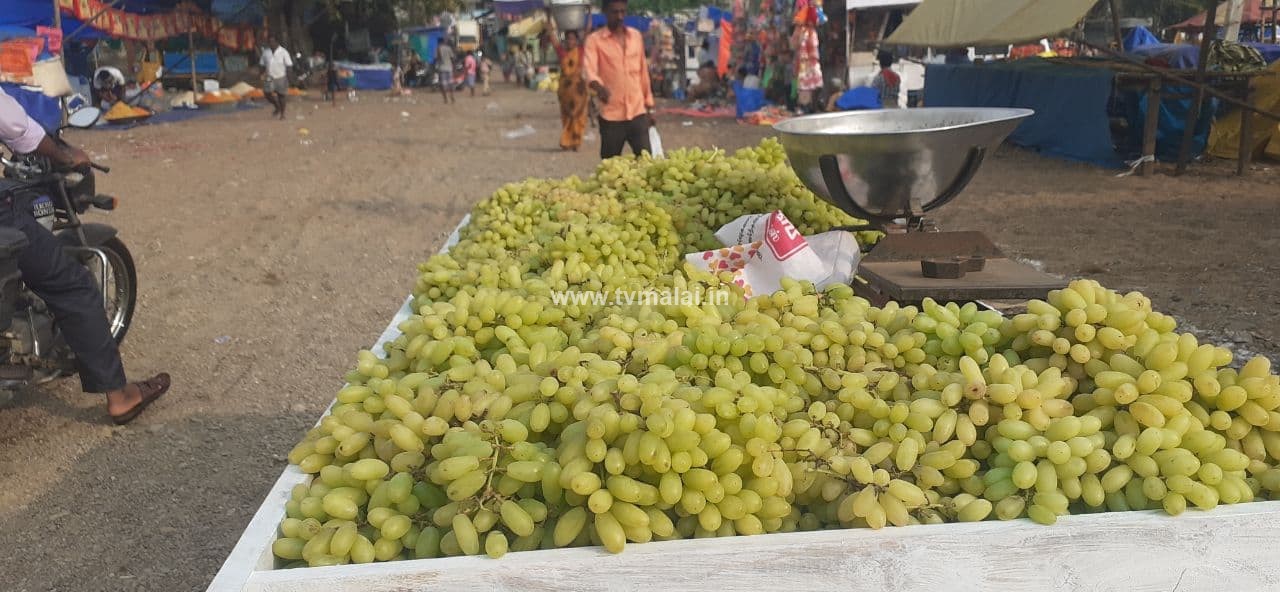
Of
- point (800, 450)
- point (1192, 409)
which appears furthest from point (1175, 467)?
point (800, 450)

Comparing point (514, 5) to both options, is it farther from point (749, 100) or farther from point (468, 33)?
point (749, 100)

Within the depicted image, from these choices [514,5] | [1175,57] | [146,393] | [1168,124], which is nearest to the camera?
[146,393]

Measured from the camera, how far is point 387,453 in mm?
1703

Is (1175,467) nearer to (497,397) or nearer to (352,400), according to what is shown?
(497,397)

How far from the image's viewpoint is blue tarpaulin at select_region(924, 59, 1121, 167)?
34.0 feet

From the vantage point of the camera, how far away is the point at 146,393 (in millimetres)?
4027

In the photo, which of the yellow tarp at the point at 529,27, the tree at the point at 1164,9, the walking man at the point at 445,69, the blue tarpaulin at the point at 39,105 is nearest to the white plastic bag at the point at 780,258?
the blue tarpaulin at the point at 39,105

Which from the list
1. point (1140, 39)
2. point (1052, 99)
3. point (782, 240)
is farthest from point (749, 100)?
point (782, 240)

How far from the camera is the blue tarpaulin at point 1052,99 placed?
10.4 metres

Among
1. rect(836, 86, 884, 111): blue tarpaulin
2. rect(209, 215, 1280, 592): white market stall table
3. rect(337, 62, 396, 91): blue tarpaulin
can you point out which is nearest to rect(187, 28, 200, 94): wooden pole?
rect(337, 62, 396, 91): blue tarpaulin

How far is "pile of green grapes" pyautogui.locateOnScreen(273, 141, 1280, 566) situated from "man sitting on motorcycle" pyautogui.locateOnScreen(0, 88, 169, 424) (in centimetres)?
237

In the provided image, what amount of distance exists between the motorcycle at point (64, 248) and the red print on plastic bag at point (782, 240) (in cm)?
296

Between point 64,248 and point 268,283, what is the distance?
2258mm

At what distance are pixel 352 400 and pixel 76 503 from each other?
85.5 inches
